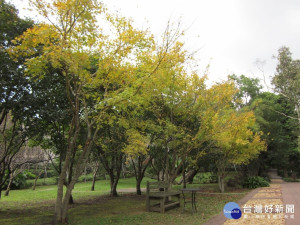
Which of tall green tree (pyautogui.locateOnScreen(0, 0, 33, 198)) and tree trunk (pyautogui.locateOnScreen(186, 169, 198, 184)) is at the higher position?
tall green tree (pyautogui.locateOnScreen(0, 0, 33, 198))

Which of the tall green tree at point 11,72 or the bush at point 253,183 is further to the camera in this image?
the bush at point 253,183

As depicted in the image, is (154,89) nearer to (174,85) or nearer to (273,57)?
(174,85)

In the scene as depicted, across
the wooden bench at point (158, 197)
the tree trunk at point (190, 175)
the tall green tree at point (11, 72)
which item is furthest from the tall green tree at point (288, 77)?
the tall green tree at point (11, 72)

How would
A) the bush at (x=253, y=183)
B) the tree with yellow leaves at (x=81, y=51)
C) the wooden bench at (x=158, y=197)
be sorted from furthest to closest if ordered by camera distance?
the bush at (x=253, y=183) < the wooden bench at (x=158, y=197) < the tree with yellow leaves at (x=81, y=51)

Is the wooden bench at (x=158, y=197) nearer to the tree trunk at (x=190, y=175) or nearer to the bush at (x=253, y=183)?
the bush at (x=253, y=183)

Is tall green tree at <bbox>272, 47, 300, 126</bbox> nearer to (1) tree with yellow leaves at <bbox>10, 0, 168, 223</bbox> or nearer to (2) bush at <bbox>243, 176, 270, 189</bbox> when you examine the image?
(2) bush at <bbox>243, 176, 270, 189</bbox>

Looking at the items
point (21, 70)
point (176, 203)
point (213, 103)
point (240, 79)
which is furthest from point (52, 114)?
point (240, 79)

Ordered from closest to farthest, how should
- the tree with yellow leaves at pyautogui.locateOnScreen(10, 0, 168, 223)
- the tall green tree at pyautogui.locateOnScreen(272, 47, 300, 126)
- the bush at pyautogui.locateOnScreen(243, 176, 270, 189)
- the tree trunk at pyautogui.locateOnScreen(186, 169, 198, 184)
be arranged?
the tree with yellow leaves at pyautogui.locateOnScreen(10, 0, 168, 223) < the bush at pyautogui.locateOnScreen(243, 176, 270, 189) < the tree trunk at pyautogui.locateOnScreen(186, 169, 198, 184) < the tall green tree at pyautogui.locateOnScreen(272, 47, 300, 126)

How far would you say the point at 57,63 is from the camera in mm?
5711

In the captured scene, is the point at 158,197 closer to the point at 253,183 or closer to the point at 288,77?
the point at 253,183

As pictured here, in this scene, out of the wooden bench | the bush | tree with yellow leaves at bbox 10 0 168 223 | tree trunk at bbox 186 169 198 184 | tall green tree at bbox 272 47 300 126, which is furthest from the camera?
tall green tree at bbox 272 47 300 126

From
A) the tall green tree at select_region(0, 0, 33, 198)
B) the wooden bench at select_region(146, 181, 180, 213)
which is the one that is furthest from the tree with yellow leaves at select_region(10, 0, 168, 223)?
the wooden bench at select_region(146, 181, 180, 213)

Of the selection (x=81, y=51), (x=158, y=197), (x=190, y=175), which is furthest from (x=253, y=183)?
(x=81, y=51)

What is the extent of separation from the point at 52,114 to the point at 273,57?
84.4 feet
